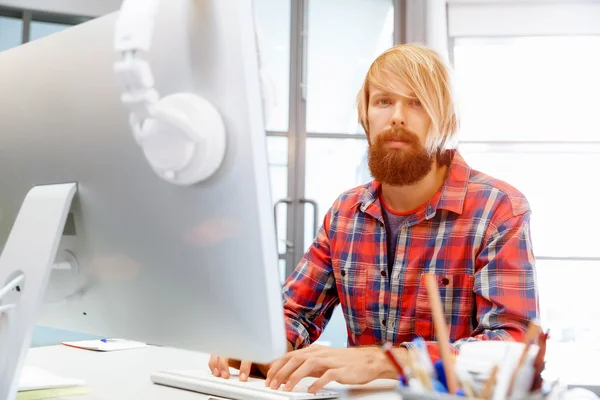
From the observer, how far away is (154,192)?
55 cm

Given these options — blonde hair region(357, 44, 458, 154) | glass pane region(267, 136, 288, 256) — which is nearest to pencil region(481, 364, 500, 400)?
blonde hair region(357, 44, 458, 154)

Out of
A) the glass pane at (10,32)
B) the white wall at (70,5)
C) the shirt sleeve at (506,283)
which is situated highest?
the white wall at (70,5)

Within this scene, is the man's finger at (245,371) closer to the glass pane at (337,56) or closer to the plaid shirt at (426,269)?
the plaid shirt at (426,269)

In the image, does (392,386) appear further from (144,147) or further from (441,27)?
(441,27)

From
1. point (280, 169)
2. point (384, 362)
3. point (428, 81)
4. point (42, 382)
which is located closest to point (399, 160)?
point (428, 81)

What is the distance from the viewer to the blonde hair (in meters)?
1.35

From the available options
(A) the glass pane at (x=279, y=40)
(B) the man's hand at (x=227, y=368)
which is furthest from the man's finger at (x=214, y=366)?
(A) the glass pane at (x=279, y=40)

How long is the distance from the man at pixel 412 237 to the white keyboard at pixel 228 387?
33 centimetres

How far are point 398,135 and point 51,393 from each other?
2.90ft

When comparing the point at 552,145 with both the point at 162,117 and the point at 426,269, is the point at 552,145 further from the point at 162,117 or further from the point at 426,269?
the point at 162,117

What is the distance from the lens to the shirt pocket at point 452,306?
125 cm

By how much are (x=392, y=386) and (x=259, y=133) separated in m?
0.60

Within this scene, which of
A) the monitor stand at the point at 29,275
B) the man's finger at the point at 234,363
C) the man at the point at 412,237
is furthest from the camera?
the man at the point at 412,237

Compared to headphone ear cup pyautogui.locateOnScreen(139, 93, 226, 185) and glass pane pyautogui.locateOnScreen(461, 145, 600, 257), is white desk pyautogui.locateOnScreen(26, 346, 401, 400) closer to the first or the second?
headphone ear cup pyautogui.locateOnScreen(139, 93, 226, 185)
